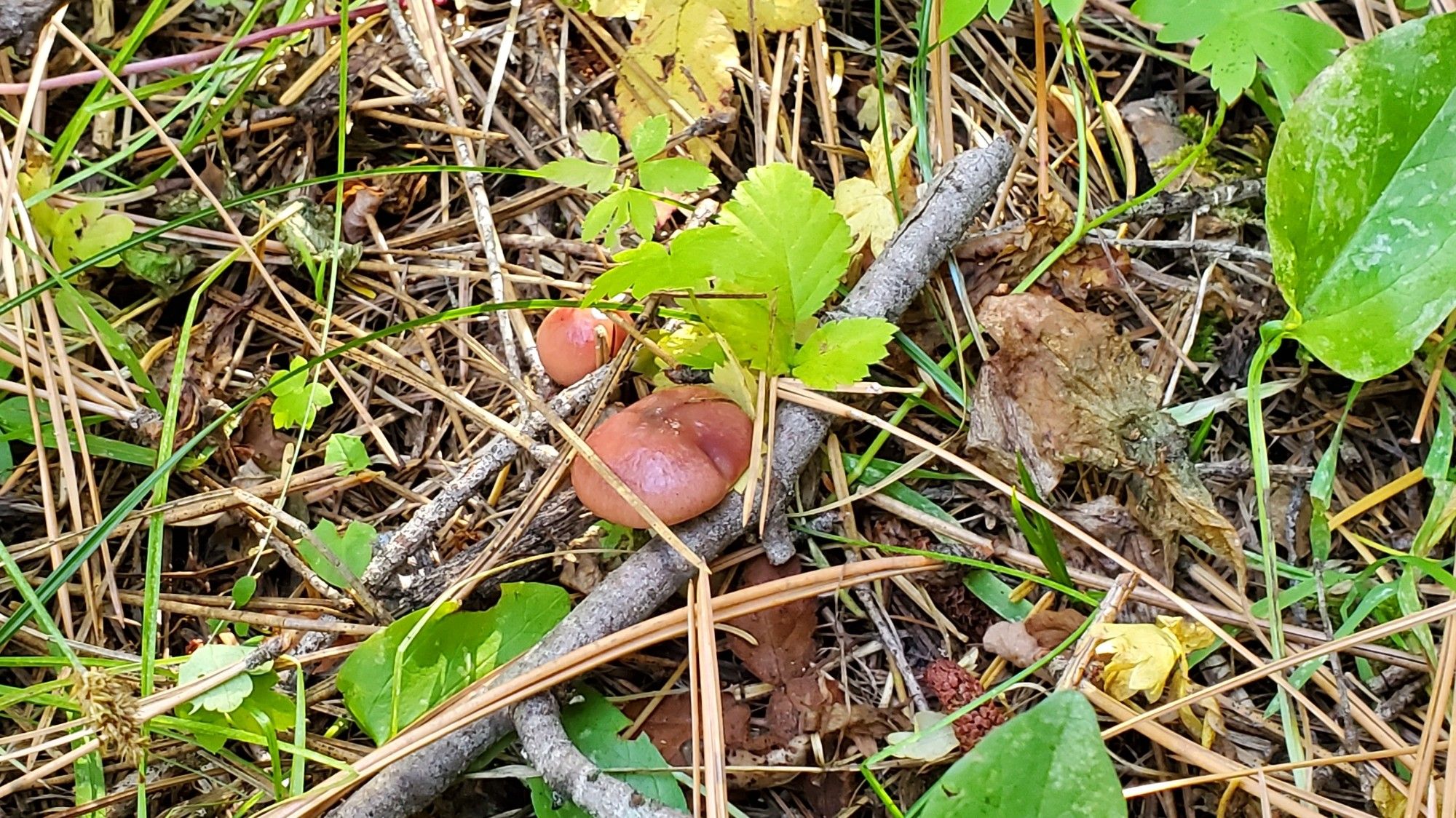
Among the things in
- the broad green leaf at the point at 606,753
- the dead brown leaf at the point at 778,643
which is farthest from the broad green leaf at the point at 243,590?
the dead brown leaf at the point at 778,643

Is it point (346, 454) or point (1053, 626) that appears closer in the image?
point (1053, 626)

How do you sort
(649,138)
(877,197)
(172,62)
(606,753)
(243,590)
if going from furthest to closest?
(172,62) → (877,197) → (649,138) → (243,590) → (606,753)

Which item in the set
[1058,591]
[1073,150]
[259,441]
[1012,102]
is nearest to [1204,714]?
[1058,591]

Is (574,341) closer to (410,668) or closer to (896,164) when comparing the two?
(410,668)

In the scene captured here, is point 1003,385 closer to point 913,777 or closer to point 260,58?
point 913,777

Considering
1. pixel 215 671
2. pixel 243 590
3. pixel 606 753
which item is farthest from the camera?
pixel 243 590

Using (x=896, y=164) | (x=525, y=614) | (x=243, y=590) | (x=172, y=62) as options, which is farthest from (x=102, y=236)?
(x=896, y=164)
